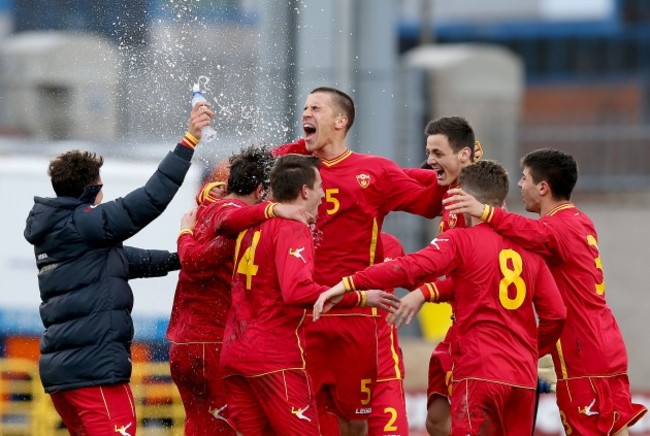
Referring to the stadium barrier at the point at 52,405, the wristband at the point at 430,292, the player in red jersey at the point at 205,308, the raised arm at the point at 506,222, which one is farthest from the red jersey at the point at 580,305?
the stadium barrier at the point at 52,405

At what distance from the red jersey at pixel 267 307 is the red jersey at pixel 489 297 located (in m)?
0.40

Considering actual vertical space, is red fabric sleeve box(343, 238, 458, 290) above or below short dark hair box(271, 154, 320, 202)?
below

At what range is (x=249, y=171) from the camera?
993 cm

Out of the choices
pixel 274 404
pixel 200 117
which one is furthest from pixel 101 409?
pixel 200 117

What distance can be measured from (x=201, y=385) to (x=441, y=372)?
162cm

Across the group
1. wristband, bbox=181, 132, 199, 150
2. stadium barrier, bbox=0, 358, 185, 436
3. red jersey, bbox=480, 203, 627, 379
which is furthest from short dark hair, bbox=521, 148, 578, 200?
stadium barrier, bbox=0, 358, 185, 436

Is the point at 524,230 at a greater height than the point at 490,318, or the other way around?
the point at 524,230

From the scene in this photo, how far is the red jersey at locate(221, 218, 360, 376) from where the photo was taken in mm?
9078

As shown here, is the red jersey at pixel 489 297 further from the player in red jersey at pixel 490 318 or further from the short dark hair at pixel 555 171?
the short dark hair at pixel 555 171

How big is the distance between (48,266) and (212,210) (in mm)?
1082

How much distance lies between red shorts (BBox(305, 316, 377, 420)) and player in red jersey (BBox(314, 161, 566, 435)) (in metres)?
1.15

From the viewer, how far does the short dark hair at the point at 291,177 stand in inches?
365

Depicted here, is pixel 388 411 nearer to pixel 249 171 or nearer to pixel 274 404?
pixel 274 404

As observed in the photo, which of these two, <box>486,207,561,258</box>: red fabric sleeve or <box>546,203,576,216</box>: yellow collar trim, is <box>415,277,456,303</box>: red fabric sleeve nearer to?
<box>486,207,561,258</box>: red fabric sleeve
